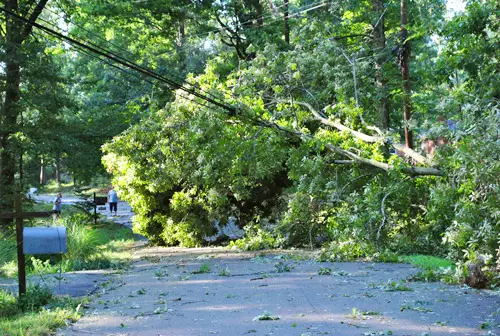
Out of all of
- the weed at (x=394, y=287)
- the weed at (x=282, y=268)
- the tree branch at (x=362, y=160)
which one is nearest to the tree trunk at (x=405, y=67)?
the tree branch at (x=362, y=160)

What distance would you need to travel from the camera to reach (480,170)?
9.48 m

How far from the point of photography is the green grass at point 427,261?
38.7 feet

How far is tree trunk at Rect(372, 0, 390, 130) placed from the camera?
1935cm

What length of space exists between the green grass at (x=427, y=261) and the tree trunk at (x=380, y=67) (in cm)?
663

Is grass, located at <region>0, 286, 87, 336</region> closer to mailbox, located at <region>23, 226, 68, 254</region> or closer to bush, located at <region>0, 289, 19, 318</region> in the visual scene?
bush, located at <region>0, 289, 19, 318</region>

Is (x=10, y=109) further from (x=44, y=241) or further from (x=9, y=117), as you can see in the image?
(x=44, y=241)

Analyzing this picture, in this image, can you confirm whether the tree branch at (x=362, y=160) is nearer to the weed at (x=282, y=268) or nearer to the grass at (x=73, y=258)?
the weed at (x=282, y=268)

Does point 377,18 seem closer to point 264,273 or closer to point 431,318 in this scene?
point 264,273

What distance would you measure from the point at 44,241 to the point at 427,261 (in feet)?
24.4

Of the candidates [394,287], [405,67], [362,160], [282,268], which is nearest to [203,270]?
[282,268]

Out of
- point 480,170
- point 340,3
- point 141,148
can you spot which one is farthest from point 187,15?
point 480,170

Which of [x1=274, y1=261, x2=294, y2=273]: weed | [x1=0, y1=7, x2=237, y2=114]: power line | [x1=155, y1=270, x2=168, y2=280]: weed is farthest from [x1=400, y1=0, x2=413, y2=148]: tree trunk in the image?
[x1=155, y1=270, x2=168, y2=280]: weed

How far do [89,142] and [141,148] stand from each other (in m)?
5.78

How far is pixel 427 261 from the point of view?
12.5 m
